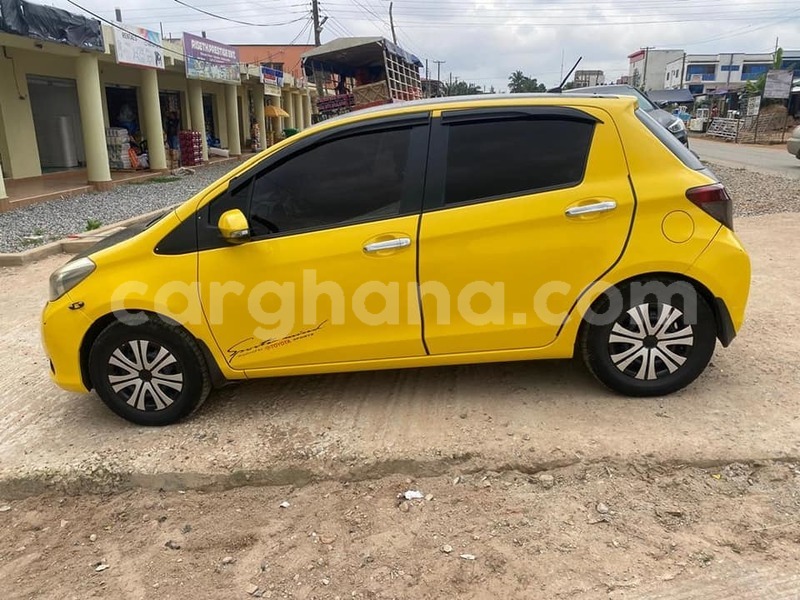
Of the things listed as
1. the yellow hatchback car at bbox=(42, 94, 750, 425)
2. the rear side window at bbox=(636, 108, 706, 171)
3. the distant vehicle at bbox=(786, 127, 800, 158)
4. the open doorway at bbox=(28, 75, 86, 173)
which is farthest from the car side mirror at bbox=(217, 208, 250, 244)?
the distant vehicle at bbox=(786, 127, 800, 158)

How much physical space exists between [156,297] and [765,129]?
41.5 metres

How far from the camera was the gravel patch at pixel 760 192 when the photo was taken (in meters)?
10.4

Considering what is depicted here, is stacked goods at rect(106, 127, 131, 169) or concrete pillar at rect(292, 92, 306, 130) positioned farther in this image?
concrete pillar at rect(292, 92, 306, 130)

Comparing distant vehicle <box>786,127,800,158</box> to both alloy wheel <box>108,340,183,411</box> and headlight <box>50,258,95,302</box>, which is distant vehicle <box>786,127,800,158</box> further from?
headlight <box>50,258,95,302</box>

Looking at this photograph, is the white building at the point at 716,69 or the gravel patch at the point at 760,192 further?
the white building at the point at 716,69

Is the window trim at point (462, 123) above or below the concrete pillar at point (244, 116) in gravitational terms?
below

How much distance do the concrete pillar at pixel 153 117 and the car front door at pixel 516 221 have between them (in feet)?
56.5

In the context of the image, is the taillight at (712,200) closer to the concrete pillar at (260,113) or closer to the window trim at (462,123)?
the window trim at (462,123)

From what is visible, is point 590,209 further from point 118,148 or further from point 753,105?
point 753,105

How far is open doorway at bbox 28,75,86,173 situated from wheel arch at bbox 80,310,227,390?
1650 cm

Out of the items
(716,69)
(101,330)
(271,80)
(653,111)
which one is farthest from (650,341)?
(716,69)

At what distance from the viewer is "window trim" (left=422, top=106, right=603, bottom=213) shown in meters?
3.59

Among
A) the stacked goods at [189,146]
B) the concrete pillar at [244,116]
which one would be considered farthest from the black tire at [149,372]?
the concrete pillar at [244,116]

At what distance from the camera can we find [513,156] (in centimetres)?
364
